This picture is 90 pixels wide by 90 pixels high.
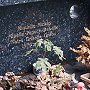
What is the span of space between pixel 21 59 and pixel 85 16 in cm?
104

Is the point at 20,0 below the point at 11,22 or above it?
above

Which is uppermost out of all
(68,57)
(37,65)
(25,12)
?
(25,12)

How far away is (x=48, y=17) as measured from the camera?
399 cm

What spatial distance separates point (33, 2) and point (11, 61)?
0.71m

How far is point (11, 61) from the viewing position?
12.6ft

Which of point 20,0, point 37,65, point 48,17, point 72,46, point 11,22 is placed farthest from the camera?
point 72,46

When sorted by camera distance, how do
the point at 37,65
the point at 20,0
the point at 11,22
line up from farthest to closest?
the point at 11,22
the point at 20,0
the point at 37,65

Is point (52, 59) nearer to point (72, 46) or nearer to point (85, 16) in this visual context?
point (72, 46)

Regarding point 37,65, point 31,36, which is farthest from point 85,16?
point 37,65

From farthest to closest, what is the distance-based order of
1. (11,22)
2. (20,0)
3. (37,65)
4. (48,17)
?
(48,17) < (11,22) < (20,0) < (37,65)

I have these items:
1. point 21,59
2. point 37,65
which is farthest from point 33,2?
point 37,65

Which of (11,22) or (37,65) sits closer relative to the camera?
(37,65)

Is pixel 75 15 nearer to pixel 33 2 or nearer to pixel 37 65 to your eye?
pixel 33 2

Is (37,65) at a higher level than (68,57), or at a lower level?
higher
